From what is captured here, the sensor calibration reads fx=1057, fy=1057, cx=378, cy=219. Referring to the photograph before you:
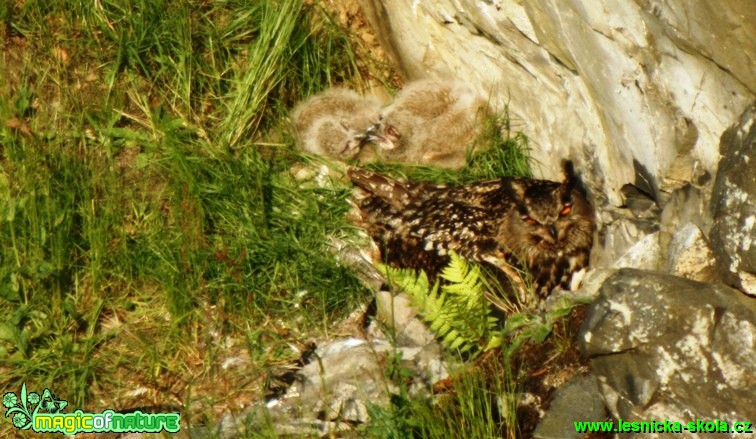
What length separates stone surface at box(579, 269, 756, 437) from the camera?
11.4 feet

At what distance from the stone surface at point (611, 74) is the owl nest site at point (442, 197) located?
8.2 inches

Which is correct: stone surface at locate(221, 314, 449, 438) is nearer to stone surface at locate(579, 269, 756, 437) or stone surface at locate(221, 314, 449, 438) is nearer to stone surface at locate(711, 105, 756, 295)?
stone surface at locate(579, 269, 756, 437)

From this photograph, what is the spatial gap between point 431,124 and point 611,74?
2004 mm

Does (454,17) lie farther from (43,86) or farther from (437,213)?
(43,86)

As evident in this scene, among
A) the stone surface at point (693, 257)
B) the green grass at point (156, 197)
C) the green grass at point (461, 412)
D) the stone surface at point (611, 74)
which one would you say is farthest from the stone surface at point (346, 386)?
the stone surface at point (611, 74)

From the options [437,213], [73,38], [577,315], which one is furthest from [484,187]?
[73,38]

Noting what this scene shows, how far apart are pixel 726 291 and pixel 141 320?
2.74 metres

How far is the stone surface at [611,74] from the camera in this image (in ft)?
11.8

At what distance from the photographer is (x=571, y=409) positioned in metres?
3.76

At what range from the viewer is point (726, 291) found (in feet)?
11.8

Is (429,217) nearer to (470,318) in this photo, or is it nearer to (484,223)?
(484,223)

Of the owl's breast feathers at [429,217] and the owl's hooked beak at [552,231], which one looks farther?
the owl's breast feathers at [429,217]

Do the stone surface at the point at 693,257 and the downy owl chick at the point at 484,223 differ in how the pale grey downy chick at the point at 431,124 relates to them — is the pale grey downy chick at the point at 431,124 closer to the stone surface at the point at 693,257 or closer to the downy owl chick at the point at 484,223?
the downy owl chick at the point at 484,223

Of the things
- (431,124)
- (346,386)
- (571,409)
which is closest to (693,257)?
(571,409)
